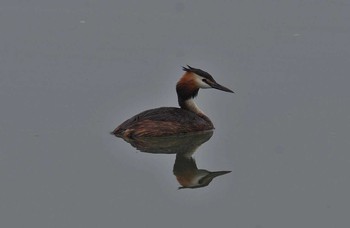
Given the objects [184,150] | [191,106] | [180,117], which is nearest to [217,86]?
[191,106]

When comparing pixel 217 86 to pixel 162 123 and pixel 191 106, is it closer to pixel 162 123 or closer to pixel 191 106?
pixel 191 106

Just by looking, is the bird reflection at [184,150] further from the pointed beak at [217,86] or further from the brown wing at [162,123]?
the pointed beak at [217,86]

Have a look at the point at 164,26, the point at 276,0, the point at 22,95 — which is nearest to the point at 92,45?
the point at 164,26

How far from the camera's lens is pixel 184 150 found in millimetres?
10695

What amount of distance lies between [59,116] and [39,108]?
13.0 inches

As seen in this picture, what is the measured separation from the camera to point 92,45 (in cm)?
1348

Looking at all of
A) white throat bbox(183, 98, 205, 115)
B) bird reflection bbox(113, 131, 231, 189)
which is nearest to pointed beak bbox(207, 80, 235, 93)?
white throat bbox(183, 98, 205, 115)

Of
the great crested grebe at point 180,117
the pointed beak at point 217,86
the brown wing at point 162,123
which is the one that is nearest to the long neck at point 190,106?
the great crested grebe at point 180,117

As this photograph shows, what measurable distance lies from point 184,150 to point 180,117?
55 cm

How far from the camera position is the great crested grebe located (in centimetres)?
1082

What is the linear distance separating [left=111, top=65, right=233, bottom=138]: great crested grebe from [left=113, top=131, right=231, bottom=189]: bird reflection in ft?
0.23

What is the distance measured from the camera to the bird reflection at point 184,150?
9.72 metres

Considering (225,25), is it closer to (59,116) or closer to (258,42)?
(258,42)

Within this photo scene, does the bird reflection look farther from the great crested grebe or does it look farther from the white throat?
the white throat
